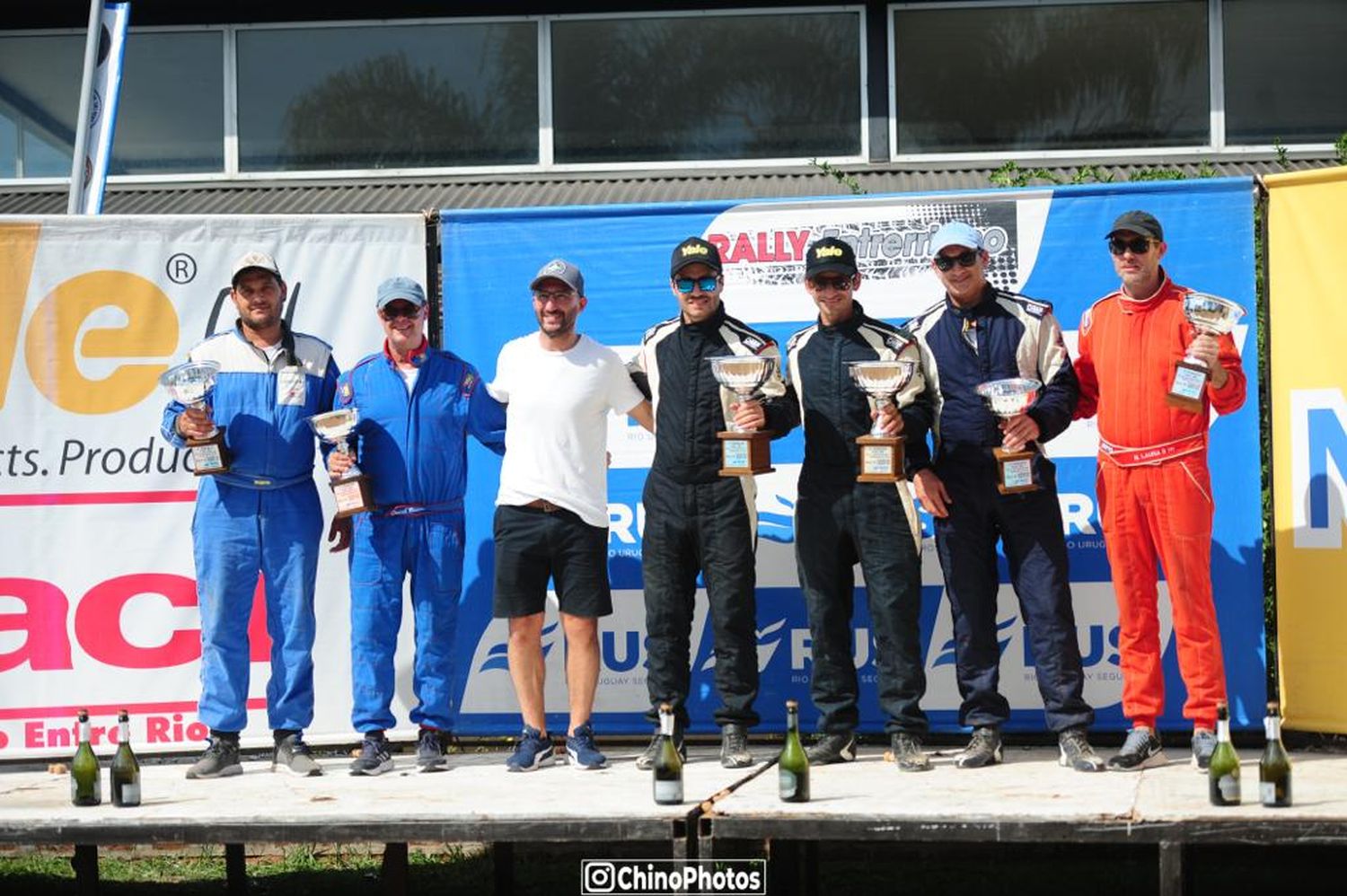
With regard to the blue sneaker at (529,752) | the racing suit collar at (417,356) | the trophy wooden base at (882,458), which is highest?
the racing suit collar at (417,356)

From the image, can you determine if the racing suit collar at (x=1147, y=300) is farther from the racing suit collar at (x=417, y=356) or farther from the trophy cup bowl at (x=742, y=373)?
the racing suit collar at (x=417, y=356)

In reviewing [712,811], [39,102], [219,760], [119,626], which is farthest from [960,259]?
[39,102]

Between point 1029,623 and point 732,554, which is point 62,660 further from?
point 1029,623

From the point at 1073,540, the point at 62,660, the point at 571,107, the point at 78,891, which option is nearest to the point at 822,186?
the point at 571,107

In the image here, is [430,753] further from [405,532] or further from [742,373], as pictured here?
[742,373]

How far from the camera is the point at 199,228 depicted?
23.5 feet

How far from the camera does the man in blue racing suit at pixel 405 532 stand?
20.9 feet

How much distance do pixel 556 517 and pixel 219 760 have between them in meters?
1.55

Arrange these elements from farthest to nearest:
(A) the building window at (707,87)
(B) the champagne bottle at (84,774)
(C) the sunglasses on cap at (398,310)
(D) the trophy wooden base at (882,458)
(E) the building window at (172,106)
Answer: (E) the building window at (172,106)
(A) the building window at (707,87)
(C) the sunglasses on cap at (398,310)
(D) the trophy wooden base at (882,458)
(B) the champagne bottle at (84,774)

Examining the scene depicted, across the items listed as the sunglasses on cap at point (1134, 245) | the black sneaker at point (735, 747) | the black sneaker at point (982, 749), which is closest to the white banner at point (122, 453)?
the black sneaker at point (735, 747)

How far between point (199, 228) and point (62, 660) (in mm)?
1857

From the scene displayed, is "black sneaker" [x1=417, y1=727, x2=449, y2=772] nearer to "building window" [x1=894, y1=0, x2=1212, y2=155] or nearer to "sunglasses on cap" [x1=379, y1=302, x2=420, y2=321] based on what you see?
"sunglasses on cap" [x1=379, y1=302, x2=420, y2=321]

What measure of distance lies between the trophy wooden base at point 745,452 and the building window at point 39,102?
8949 mm

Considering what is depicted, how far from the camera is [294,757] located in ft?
20.9
